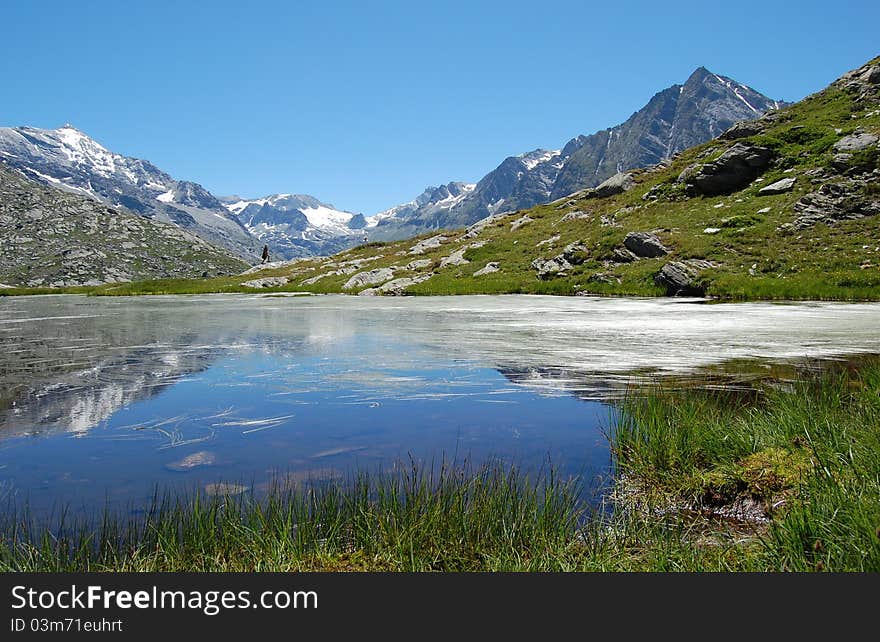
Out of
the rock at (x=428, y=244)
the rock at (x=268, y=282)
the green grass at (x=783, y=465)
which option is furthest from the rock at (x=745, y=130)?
the green grass at (x=783, y=465)

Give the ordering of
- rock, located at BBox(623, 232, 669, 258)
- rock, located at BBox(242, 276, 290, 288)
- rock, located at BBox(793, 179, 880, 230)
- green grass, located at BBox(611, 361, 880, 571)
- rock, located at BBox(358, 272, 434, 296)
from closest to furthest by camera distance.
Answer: green grass, located at BBox(611, 361, 880, 571) < rock, located at BBox(793, 179, 880, 230) < rock, located at BBox(623, 232, 669, 258) < rock, located at BBox(358, 272, 434, 296) < rock, located at BBox(242, 276, 290, 288)

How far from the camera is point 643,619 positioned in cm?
366

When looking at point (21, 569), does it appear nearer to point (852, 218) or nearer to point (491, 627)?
point (491, 627)

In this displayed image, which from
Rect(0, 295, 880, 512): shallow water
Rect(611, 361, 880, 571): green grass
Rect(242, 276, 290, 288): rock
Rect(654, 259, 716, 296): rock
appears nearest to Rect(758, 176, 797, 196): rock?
Rect(654, 259, 716, 296): rock

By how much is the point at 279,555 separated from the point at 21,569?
190 cm

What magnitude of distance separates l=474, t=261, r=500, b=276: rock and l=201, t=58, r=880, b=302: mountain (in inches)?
8.7

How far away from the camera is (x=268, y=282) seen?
272 ft

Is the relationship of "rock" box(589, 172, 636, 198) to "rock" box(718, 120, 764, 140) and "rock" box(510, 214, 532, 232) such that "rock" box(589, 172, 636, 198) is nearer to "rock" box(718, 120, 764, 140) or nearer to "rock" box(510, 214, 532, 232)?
"rock" box(510, 214, 532, 232)

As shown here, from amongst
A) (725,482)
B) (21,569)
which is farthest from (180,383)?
(725,482)

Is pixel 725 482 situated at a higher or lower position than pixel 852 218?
lower

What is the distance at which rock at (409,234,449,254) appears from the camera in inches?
3265

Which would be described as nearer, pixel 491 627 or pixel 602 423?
pixel 491 627

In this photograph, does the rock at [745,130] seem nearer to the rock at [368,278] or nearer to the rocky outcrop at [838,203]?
the rocky outcrop at [838,203]

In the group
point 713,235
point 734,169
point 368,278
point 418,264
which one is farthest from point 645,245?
point 368,278
